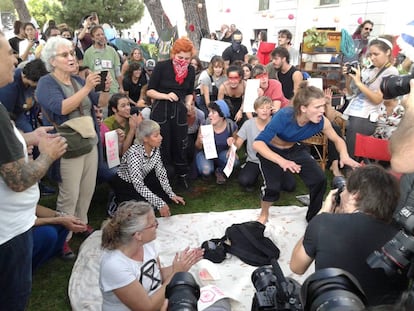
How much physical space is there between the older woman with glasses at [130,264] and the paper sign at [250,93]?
9.58ft

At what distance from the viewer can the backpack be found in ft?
10.0

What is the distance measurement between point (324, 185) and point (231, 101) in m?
2.19

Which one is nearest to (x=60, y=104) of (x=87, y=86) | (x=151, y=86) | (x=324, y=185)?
(x=87, y=86)

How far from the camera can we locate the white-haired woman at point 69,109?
9.28 ft

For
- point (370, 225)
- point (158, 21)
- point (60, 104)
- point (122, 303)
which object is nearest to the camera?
point (370, 225)

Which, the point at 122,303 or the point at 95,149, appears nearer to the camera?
the point at 122,303

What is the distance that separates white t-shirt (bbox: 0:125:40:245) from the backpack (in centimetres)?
162

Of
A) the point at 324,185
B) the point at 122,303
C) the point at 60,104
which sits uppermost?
the point at 60,104

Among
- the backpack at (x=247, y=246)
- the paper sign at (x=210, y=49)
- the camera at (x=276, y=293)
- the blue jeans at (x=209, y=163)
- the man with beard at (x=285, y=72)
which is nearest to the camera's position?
the camera at (x=276, y=293)

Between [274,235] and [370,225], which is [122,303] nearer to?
[370,225]

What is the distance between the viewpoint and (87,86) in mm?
2838

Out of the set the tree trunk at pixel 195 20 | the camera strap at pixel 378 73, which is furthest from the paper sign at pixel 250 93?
the tree trunk at pixel 195 20

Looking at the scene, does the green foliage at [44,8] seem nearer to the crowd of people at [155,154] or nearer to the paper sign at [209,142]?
the crowd of people at [155,154]

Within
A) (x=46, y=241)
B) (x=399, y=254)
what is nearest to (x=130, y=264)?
(x=46, y=241)
